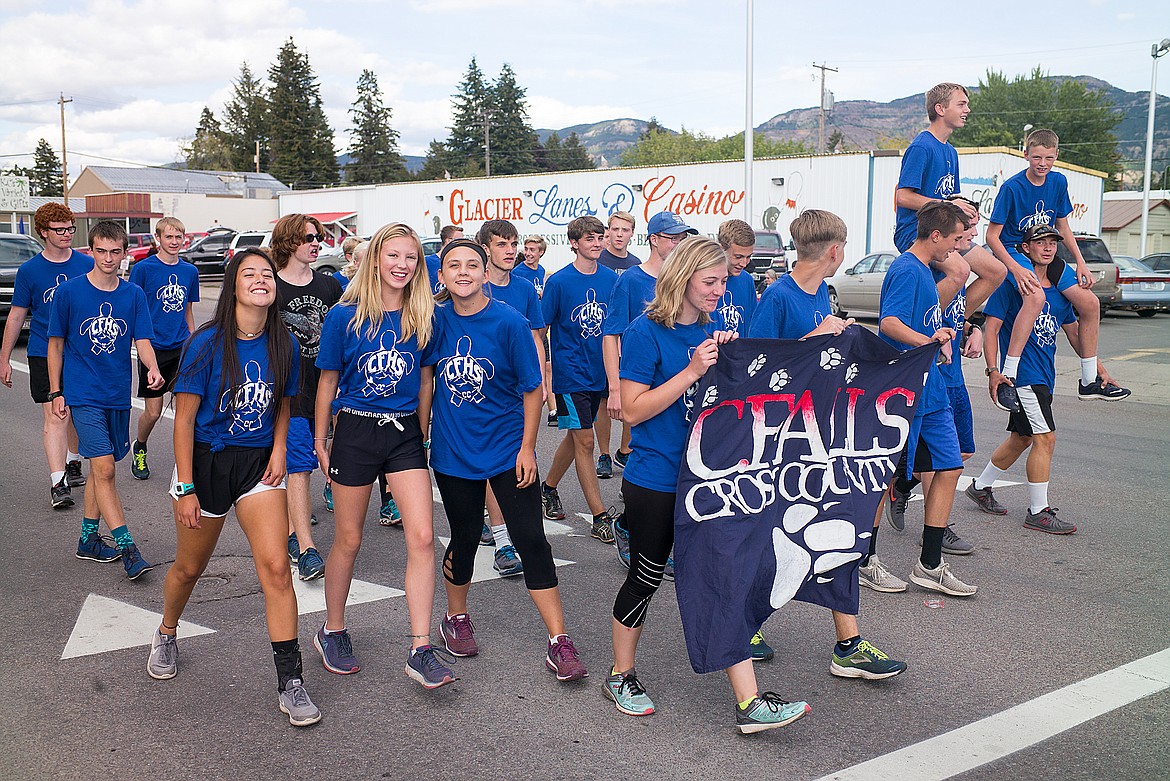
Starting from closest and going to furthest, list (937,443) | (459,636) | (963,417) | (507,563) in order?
(459,636) → (937,443) → (507,563) → (963,417)

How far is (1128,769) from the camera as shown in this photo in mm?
3414

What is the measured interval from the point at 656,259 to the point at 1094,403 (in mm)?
8313

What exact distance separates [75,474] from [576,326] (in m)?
4.24

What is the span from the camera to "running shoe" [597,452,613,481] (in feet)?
26.4

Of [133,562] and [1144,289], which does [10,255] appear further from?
[1144,289]

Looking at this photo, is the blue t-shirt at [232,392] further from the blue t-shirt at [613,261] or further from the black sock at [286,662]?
the blue t-shirt at [613,261]

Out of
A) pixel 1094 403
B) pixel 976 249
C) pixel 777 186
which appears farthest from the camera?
pixel 777 186

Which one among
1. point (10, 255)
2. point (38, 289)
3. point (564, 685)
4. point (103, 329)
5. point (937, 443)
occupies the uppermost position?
point (10, 255)

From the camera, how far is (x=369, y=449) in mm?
4195

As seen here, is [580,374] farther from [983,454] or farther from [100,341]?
[983,454]

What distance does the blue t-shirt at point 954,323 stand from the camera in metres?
5.41

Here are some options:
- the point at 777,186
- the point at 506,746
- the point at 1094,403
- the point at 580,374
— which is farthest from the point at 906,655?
the point at 777,186

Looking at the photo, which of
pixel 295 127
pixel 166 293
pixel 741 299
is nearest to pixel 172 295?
pixel 166 293

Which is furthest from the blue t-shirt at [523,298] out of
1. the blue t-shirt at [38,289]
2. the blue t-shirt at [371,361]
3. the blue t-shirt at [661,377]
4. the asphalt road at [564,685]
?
the blue t-shirt at [38,289]
